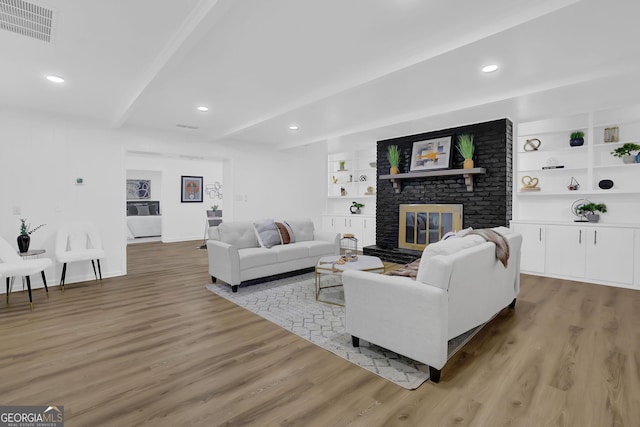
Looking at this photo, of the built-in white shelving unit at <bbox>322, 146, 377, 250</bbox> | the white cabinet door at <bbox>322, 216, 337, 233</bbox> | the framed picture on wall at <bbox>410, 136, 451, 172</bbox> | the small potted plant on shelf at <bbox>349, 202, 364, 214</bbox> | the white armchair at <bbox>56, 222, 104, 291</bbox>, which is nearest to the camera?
the white armchair at <bbox>56, 222, 104, 291</bbox>

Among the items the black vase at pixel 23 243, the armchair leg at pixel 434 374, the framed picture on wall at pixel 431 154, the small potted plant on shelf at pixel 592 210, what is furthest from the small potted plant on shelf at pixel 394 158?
the black vase at pixel 23 243

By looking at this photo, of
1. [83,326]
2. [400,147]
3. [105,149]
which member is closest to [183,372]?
[83,326]

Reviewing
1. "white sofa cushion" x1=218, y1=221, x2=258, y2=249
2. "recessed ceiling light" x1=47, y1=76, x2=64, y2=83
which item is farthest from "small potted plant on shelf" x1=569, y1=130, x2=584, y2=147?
"recessed ceiling light" x1=47, y1=76, x2=64, y2=83

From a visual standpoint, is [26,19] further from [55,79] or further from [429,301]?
[429,301]

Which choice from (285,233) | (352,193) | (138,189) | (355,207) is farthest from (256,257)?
(138,189)

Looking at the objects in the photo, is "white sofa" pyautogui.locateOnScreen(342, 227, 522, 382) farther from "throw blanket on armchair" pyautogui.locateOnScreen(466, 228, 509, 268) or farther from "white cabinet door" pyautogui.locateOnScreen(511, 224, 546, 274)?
"white cabinet door" pyautogui.locateOnScreen(511, 224, 546, 274)

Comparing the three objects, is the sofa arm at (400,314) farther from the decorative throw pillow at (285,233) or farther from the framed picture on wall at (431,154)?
the framed picture on wall at (431,154)

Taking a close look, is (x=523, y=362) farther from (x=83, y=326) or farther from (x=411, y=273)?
(x=83, y=326)

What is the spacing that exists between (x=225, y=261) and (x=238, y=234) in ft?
2.04

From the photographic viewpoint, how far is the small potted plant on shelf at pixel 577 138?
4680 millimetres

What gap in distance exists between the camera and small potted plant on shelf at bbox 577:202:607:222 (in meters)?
4.52

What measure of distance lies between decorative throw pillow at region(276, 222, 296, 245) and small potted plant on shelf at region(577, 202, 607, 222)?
4.30m

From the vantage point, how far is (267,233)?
4.64 metres

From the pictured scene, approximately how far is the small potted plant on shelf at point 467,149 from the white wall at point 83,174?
12.9 ft
